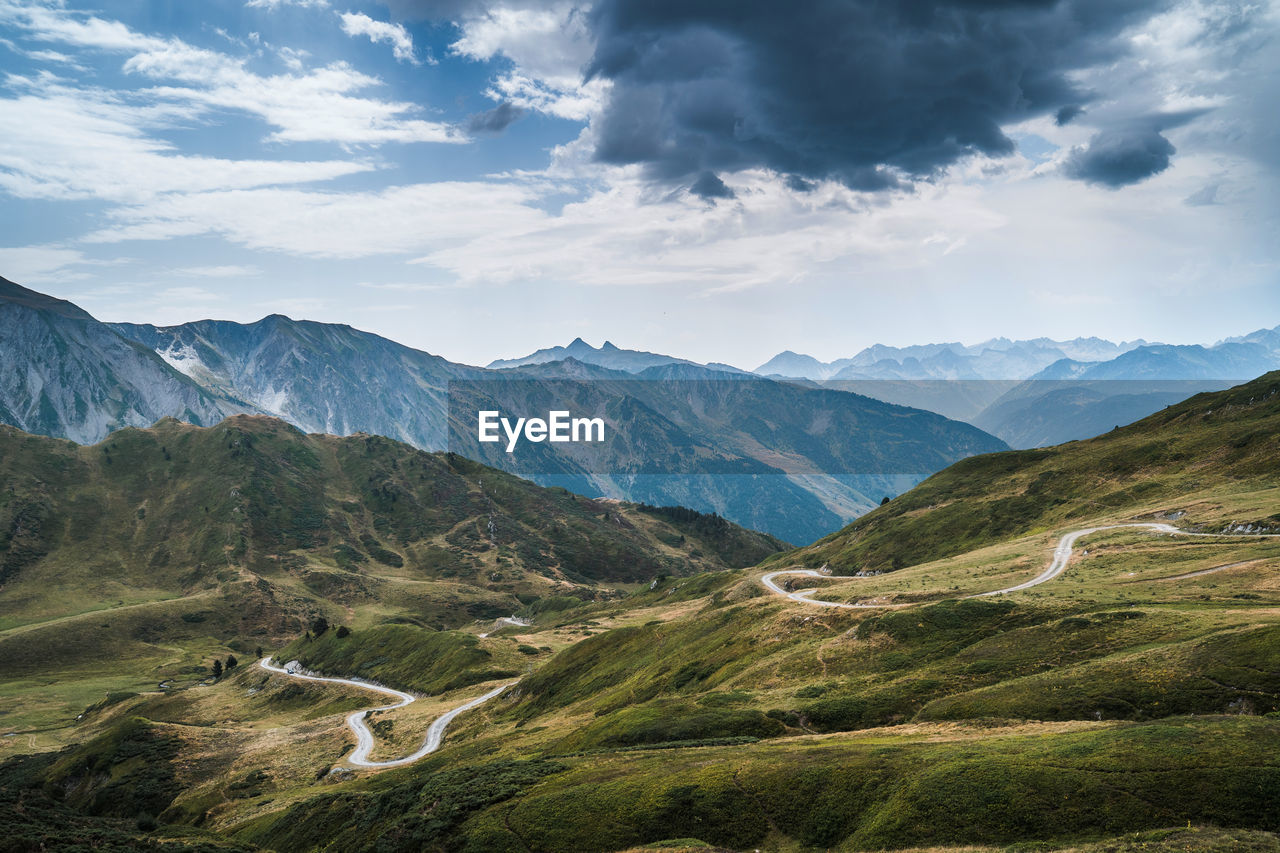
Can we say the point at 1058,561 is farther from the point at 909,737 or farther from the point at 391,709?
the point at 391,709

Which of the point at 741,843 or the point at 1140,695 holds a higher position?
the point at 1140,695

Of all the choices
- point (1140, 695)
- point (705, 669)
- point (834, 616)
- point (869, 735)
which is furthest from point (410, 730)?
point (1140, 695)

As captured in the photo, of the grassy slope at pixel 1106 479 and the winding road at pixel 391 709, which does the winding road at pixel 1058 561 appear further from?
the winding road at pixel 391 709

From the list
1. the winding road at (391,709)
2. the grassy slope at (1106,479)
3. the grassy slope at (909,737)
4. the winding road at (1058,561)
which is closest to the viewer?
the grassy slope at (909,737)

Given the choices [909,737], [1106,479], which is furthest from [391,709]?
[1106,479]

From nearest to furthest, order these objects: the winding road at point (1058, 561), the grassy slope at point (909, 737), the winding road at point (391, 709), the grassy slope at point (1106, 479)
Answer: the grassy slope at point (909, 737) → the winding road at point (1058, 561) → the winding road at point (391, 709) → the grassy slope at point (1106, 479)

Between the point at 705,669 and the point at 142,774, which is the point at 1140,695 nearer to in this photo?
the point at 705,669

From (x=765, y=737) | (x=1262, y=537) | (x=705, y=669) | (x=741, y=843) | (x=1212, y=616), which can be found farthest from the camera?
(x=705, y=669)

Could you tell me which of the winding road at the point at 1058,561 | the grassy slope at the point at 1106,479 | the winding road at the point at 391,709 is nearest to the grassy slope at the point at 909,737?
the winding road at the point at 1058,561
